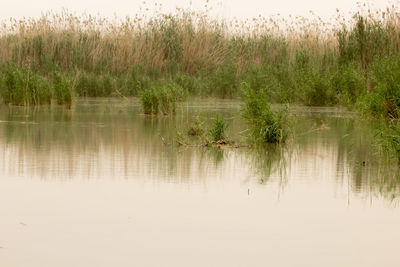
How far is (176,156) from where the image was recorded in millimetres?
7469

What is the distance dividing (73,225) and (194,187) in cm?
149

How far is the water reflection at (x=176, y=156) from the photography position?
620cm

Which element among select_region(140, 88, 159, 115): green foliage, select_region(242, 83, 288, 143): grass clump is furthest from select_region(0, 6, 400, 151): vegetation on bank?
select_region(242, 83, 288, 143): grass clump

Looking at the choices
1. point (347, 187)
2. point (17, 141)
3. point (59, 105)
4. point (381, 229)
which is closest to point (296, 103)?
point (59, 105)

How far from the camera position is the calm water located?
383 cm

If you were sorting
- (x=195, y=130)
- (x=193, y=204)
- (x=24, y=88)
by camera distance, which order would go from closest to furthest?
(x=193, y=204) → (x=195, y=130) → (x=24, y=88)

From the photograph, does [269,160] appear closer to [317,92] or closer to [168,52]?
[317,92]

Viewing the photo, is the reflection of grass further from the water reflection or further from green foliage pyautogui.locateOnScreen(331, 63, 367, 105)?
green foliage pyautogui.locateOnScreen(331, 63, 367, 105)

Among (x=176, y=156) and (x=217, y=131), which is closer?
(x=176, y=156)

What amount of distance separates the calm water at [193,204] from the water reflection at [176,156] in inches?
0.6

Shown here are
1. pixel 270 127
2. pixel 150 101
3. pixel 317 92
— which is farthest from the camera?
pixel 317 92

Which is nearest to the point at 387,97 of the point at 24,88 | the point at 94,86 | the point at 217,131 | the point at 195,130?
the point at 195,130

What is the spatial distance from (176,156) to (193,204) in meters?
2.50

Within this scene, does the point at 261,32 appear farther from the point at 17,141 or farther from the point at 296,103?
the point at 17,141
